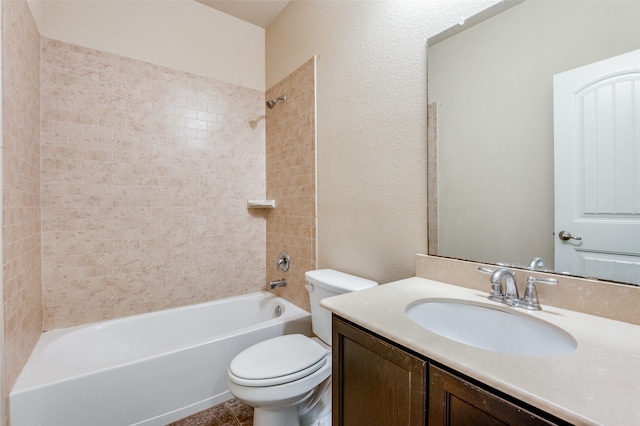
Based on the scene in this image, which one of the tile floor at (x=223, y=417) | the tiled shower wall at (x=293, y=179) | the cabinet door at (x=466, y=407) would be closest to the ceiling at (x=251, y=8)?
the tiled shower wall at (x=293, y=179)

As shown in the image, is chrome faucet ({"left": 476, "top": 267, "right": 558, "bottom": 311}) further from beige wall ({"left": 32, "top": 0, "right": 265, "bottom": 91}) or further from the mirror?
beige wall ({"left": 32, "top": 0, "right": 265, "bottom": 91})

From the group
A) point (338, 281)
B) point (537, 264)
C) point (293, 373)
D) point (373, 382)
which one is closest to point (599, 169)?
point (537, 264)

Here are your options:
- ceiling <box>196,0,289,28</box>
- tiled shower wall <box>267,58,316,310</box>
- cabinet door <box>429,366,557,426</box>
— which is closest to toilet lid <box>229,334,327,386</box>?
tiled shower wall <box>267,58,316,310</box>

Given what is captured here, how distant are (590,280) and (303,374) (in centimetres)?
112

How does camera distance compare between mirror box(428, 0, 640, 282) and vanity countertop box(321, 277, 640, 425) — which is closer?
vanity countertop box(321, 277, 640, 425)

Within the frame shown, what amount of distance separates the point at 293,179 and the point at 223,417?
1576mm

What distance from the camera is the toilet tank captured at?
1.47 metres

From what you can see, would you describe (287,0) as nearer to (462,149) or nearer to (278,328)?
(462,149)

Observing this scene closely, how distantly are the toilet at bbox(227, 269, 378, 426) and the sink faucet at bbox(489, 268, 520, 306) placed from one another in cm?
59

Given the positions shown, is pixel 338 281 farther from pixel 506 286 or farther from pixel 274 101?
pixel 274 101

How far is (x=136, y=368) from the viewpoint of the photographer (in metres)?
1.46

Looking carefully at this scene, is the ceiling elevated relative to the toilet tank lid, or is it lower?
elevated

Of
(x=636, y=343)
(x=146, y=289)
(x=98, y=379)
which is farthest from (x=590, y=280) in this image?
(x=146, y=289)

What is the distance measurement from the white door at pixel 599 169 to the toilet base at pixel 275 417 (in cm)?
130
